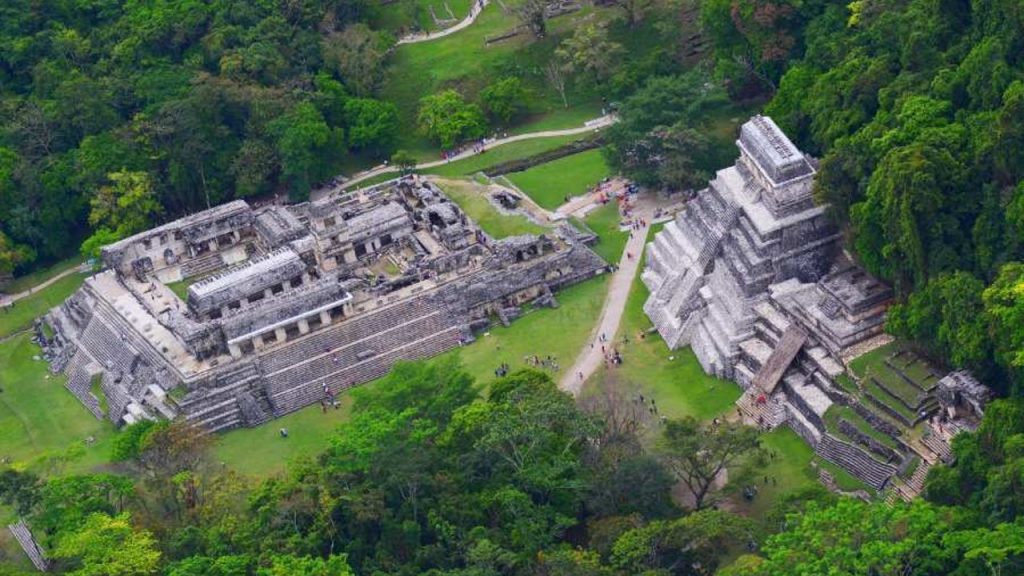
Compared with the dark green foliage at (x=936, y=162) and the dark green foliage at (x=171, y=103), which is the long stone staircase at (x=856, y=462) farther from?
the dark green foliage at (x=171, y=103)

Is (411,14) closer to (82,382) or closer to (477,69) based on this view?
(477,69)

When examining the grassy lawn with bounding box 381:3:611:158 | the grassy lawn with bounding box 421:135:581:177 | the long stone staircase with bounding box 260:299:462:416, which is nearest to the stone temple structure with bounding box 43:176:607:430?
the long stone staircase with bounding box 260:299:462:416

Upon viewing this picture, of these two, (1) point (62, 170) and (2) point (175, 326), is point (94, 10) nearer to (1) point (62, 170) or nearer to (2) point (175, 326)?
(1) point (62, 170)

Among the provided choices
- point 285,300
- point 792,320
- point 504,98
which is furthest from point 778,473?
point 504,98

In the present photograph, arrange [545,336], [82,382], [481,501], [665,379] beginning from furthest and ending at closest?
[82,382]
[545,336]
[665,379]
[481,501]

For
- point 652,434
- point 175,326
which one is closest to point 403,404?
point 652,434

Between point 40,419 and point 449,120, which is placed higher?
point 449,120

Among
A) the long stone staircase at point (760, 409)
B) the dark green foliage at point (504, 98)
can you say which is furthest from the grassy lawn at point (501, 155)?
the long stone staircase at point (760, 409)
